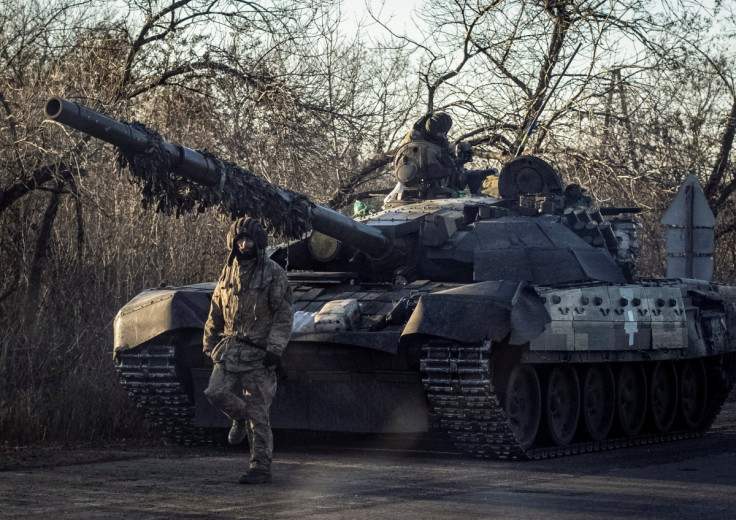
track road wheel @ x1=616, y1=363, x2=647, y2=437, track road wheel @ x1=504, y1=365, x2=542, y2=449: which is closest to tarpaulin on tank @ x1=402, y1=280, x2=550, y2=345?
track road wheel @ x1=504, y1=365, x2=542, y2=449

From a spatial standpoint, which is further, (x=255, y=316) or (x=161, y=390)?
(x=161, y=390)

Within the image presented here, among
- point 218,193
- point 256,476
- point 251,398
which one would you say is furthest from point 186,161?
point 256,476

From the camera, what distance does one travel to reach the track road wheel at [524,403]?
10.5m

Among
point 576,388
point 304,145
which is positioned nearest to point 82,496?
point 576,388

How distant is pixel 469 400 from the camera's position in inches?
384

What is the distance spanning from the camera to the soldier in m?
8.41

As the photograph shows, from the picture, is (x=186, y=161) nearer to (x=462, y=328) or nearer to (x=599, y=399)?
(x=462, y=328)

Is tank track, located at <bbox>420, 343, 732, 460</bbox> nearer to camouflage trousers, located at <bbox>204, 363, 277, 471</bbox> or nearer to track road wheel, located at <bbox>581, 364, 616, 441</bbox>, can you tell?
track road wheel, located at <bbox>581, 364, 616, 441</bbox>

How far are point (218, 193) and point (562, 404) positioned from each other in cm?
411

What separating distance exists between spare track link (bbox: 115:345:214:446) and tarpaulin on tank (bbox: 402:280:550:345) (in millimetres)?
2362

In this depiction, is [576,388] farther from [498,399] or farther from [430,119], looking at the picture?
[430,119]

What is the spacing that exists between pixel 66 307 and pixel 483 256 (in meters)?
5.76

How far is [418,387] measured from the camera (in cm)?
1034

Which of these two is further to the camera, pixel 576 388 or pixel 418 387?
pixel 576 388
